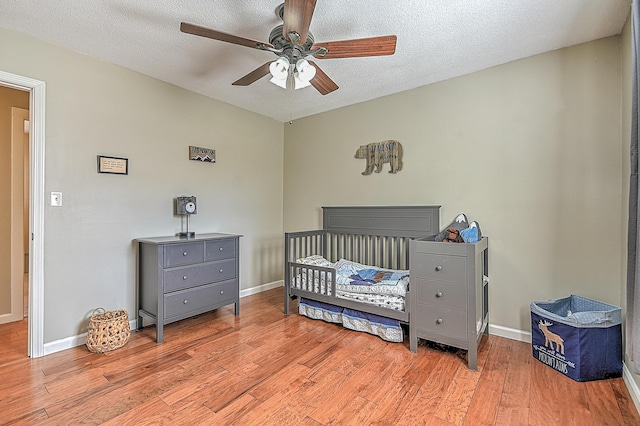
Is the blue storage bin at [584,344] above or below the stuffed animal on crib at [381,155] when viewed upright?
below

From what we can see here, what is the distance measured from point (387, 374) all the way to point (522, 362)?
103cm

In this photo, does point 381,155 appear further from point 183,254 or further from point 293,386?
point 293,386

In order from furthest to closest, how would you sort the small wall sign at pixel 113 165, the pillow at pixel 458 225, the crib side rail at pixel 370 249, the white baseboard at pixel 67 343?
the crib side rail at pixel 370 249 < the pillow at pixel 458 225 < the small wall sign at pixel 113 165 < the white baseboard at pixel 67 343

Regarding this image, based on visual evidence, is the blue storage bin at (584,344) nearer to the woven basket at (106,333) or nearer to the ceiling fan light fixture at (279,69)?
the ceiling fan light fixture at (279,69)

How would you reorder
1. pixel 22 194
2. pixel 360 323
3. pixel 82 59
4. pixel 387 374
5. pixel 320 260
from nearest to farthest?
1. pixel 387 374
2. pixel 82 59
3. pixel 360 323
4. pixel 22 194
5. pixel 320 260

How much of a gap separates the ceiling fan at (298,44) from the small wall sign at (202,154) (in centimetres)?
153

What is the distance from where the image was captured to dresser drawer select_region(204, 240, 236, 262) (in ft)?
9.66

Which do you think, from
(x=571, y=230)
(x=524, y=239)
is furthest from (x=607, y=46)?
(x=524, y=239)

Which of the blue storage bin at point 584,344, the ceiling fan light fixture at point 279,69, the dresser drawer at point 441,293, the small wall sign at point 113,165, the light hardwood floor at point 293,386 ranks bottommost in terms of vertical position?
the light hardwood floor at point 293,386

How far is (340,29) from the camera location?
2.18 metres

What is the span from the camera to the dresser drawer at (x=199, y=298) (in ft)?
8.71

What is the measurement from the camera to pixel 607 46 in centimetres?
225

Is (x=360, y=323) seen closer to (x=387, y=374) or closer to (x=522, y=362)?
(x=387, y=374)

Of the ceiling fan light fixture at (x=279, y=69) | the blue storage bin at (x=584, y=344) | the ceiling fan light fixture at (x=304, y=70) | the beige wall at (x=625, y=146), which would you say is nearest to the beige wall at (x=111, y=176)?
the ceiling fan light fixture at (x=279, y=69)
